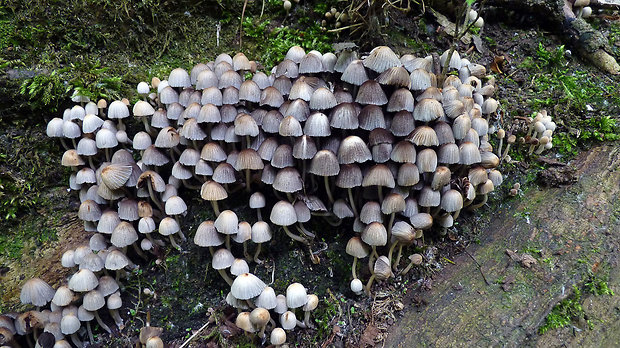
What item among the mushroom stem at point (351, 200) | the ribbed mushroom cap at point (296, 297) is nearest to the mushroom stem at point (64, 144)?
the ribbed mushroom cap at point (296, 297)

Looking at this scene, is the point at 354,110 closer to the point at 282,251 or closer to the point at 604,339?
the point at 282,251

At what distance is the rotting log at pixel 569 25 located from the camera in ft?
12.3

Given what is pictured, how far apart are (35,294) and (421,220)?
2.38 m

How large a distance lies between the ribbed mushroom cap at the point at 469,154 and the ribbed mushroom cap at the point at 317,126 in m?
0.84

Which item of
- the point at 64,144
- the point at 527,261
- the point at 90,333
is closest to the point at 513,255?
the point at 527,261

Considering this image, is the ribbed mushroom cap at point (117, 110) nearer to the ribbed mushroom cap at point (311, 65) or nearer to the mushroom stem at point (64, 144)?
the mushroom stem at point (64, 144)

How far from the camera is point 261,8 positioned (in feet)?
11.9

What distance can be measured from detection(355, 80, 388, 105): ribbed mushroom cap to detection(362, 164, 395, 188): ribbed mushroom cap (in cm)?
38

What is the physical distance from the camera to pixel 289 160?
2357 millimetres

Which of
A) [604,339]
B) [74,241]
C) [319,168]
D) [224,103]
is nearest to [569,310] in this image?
[604,339]

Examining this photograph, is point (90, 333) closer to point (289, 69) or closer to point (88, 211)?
point (88, 211)

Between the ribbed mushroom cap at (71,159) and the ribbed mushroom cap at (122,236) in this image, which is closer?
the ribbed mushroom cap at (122,236)

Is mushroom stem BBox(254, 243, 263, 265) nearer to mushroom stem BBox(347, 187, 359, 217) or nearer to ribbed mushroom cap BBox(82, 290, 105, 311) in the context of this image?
mushroom stem BBox(347, 187, 359, 217)

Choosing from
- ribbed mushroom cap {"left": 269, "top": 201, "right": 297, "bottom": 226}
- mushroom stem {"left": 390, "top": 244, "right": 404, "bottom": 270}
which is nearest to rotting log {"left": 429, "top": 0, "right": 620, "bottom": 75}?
mushroom stem {"left": 390, "top": 244, "right": 404, "bottom": 270}
